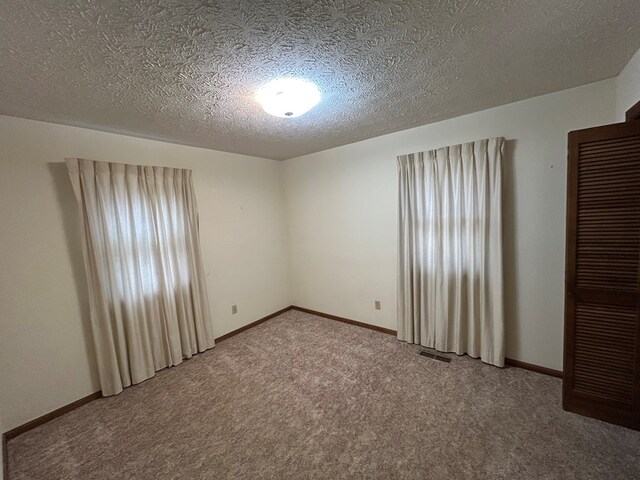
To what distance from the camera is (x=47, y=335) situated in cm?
212

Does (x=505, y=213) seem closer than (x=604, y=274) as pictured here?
No

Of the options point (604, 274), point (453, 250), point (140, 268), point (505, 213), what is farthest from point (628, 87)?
point (140, 268)

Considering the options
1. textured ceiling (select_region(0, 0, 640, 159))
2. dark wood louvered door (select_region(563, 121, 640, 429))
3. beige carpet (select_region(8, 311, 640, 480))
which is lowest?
beige carpet (select_region(8, 311, 640, 480))

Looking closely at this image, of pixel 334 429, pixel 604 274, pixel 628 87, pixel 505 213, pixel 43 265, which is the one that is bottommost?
pixel 334 429

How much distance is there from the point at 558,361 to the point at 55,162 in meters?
4.59

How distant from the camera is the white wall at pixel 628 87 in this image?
1583 mm

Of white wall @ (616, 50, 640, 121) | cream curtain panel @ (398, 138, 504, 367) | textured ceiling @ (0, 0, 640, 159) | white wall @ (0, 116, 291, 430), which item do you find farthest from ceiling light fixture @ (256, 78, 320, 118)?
white wall @ (616, 50, 640, 121)

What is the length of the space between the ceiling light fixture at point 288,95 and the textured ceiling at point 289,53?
0.25 feet

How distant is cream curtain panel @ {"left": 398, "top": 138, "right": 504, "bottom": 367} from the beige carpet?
12.1 inches

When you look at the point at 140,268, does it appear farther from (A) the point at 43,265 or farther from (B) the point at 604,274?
(B) the point at 604,274

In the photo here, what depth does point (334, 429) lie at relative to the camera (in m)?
1.86

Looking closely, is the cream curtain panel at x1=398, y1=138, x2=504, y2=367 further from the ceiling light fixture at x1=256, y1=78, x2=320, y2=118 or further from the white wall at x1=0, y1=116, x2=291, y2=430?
the white wall at x1=0, y1=116, x2=291, y2=430

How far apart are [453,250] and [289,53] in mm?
2272

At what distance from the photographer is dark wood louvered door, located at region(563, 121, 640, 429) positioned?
64.3 inches
